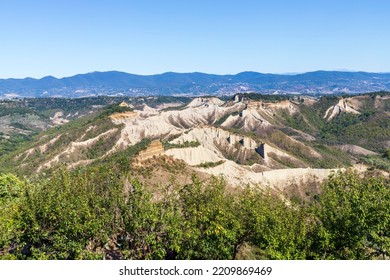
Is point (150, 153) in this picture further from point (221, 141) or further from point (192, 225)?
point (221, 141)

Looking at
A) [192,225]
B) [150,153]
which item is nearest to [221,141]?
[150,153]

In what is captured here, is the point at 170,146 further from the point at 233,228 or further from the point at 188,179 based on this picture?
the point at 233,228

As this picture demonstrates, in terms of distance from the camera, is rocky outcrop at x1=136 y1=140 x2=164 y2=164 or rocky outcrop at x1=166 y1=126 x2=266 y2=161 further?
rocky outcrop at x1=166 y1=126 x2=266 y2=161

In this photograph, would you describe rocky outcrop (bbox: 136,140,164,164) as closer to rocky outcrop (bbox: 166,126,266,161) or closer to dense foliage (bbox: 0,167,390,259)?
dense foliage (bbox: 0,167,390,259)

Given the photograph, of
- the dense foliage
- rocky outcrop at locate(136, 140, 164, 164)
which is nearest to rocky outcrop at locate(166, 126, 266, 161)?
rocky outcrop at locate(136, 140, 164, 164)

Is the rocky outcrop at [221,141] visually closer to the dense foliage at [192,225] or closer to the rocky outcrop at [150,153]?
the rocky outcrop at [150,153]

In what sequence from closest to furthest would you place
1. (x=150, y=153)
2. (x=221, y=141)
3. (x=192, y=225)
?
(x=192, y=225) < (x=150, y=153) < (x=221, y=141)

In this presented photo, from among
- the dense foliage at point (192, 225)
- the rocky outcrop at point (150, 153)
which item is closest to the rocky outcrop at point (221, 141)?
the rocky outcrop at point (150, 153)

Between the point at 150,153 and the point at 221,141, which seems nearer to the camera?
the point at 150,153

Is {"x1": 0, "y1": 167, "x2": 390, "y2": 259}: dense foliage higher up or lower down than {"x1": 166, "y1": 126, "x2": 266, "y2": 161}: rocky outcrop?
higher up
